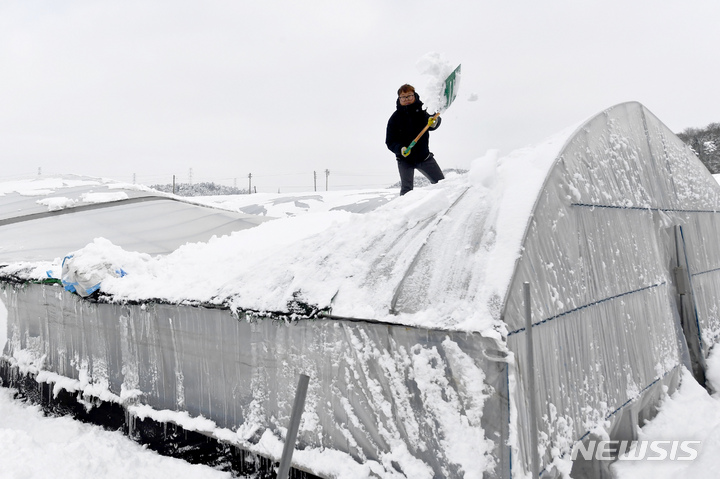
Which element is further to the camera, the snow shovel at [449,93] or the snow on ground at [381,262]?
the snow shovel at [449,93]

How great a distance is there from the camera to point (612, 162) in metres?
3.76

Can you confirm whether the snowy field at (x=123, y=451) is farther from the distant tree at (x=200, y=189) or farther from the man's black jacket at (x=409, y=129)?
the distant tree at (x=200, y=189)

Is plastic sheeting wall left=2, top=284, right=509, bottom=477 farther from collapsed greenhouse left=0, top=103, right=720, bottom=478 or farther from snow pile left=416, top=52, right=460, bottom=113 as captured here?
snow pile left=416, top=52, right=460, bottom=113

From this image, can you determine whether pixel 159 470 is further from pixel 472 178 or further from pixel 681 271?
pixel 681 271

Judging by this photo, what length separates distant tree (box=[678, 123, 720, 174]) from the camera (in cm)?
2433

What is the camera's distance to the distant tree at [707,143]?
79.8ft

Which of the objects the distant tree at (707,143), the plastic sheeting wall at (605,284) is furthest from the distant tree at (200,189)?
the plastic sheeting wall at (605,284)

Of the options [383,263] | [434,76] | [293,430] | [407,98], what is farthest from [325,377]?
[434,76]

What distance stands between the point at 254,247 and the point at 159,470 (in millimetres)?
1839

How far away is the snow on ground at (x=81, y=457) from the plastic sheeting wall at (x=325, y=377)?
0.36 metres

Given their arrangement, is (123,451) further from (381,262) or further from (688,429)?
(688,429)

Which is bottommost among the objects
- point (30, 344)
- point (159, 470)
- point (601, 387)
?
point (159, 470)

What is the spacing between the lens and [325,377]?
2842 millimetres

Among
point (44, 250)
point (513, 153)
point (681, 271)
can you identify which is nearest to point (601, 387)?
point (513, 153)
